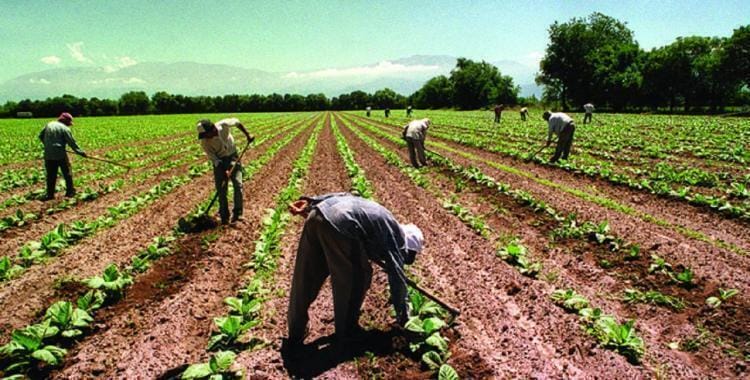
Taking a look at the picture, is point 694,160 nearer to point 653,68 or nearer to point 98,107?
point 653,68

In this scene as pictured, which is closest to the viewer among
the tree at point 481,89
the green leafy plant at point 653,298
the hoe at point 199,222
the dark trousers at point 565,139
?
the green leafy plant at point 653,298

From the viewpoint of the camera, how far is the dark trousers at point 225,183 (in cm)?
827

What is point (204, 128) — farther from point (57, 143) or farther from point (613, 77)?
point (613, 77)

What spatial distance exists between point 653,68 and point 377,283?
211 feet

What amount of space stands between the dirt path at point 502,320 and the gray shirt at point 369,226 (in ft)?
4.47

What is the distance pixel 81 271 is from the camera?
6613 millimetres

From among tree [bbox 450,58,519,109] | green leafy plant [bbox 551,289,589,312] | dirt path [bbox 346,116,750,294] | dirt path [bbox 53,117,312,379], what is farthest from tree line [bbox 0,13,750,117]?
dirt path [bbox 53,117,312,379]

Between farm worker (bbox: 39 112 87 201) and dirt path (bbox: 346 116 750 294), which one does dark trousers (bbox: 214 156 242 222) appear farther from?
dirt path (bbox: 346 116 750 294)

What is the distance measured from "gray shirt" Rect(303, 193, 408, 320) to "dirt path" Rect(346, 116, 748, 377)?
9.37 feet

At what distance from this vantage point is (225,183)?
823 centimetres

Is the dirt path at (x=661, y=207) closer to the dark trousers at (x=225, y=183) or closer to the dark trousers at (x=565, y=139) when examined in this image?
the dark trousers at (x=565, y=139)

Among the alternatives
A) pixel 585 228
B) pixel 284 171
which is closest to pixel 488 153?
pixel 284 171

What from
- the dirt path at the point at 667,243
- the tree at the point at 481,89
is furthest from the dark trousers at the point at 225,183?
the tree at the point at 481,89

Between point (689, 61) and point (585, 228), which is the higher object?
point (689, 61)
